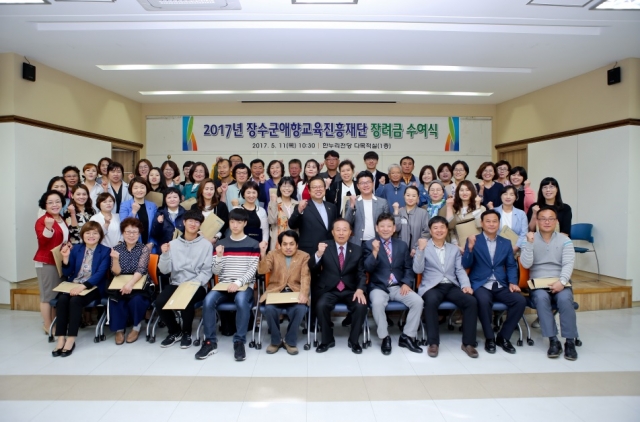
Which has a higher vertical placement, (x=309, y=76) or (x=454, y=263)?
(x=309, y=76)

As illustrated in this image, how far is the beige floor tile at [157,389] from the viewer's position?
2934 millimetres

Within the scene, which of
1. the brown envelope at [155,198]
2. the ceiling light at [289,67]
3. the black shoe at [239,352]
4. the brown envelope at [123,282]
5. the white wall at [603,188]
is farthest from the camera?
the ceiling light at [289,67]

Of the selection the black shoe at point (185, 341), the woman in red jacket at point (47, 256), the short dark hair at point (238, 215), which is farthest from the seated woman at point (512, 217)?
the woman in red jacket at point (47, 256)

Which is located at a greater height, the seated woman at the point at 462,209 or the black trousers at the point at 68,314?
the seated woman at the point at 462,209

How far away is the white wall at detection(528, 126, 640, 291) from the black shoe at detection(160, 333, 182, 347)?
573 cm

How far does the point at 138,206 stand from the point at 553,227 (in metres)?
4.29

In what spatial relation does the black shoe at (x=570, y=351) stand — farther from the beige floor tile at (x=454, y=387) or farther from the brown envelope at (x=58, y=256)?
the brown envelope at (x=58, y=256)

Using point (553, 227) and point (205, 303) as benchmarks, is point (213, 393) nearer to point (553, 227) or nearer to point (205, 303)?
A: point (205, 303)

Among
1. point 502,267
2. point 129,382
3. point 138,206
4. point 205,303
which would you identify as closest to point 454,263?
point 502,267

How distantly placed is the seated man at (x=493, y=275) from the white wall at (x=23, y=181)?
18.1 feet

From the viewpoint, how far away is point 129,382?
318 cm

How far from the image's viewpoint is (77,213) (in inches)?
178

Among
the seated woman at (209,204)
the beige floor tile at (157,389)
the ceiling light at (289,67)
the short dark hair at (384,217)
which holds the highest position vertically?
the ceiling light at (289,67)

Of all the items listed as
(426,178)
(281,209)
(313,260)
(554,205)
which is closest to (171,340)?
(313,260)
